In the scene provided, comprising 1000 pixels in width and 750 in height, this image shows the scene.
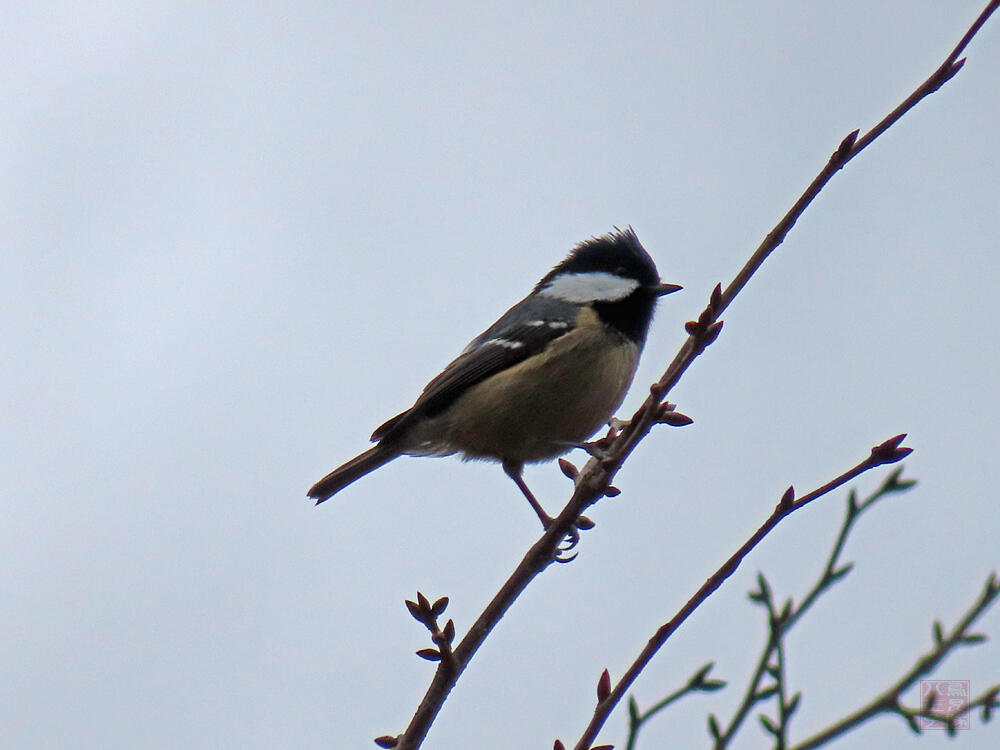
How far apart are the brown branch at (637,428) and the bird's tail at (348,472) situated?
10.6 feet

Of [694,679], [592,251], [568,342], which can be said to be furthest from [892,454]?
[592,251]

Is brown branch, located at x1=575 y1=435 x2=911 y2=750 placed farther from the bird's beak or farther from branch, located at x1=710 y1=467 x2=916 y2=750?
the bird's beak

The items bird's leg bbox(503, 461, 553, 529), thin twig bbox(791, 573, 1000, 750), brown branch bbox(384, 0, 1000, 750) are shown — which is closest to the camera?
thin twig bbox(791, 573, 1000, 750)

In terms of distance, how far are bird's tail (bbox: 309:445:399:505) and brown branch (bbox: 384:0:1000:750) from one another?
324cm

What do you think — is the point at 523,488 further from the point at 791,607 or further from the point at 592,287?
the point at 791,607

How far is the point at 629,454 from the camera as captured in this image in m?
2.67

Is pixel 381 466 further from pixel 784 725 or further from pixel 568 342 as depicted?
pixel 784 725

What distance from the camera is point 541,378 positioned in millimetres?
5559

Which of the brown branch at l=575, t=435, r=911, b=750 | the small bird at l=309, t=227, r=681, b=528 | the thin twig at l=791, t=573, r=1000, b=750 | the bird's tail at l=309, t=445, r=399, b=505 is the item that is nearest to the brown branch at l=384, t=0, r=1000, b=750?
the brown branch at l=575, t=435, r=911, b=750

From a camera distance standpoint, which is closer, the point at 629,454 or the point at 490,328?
the point at 629,454

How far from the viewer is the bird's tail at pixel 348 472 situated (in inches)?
236

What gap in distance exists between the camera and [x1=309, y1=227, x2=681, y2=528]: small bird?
18.2ft

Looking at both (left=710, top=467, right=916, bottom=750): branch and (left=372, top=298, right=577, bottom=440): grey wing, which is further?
(left=372, top=298, right=577, bottom=440): grey wing

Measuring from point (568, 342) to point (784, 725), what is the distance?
4128 mm
